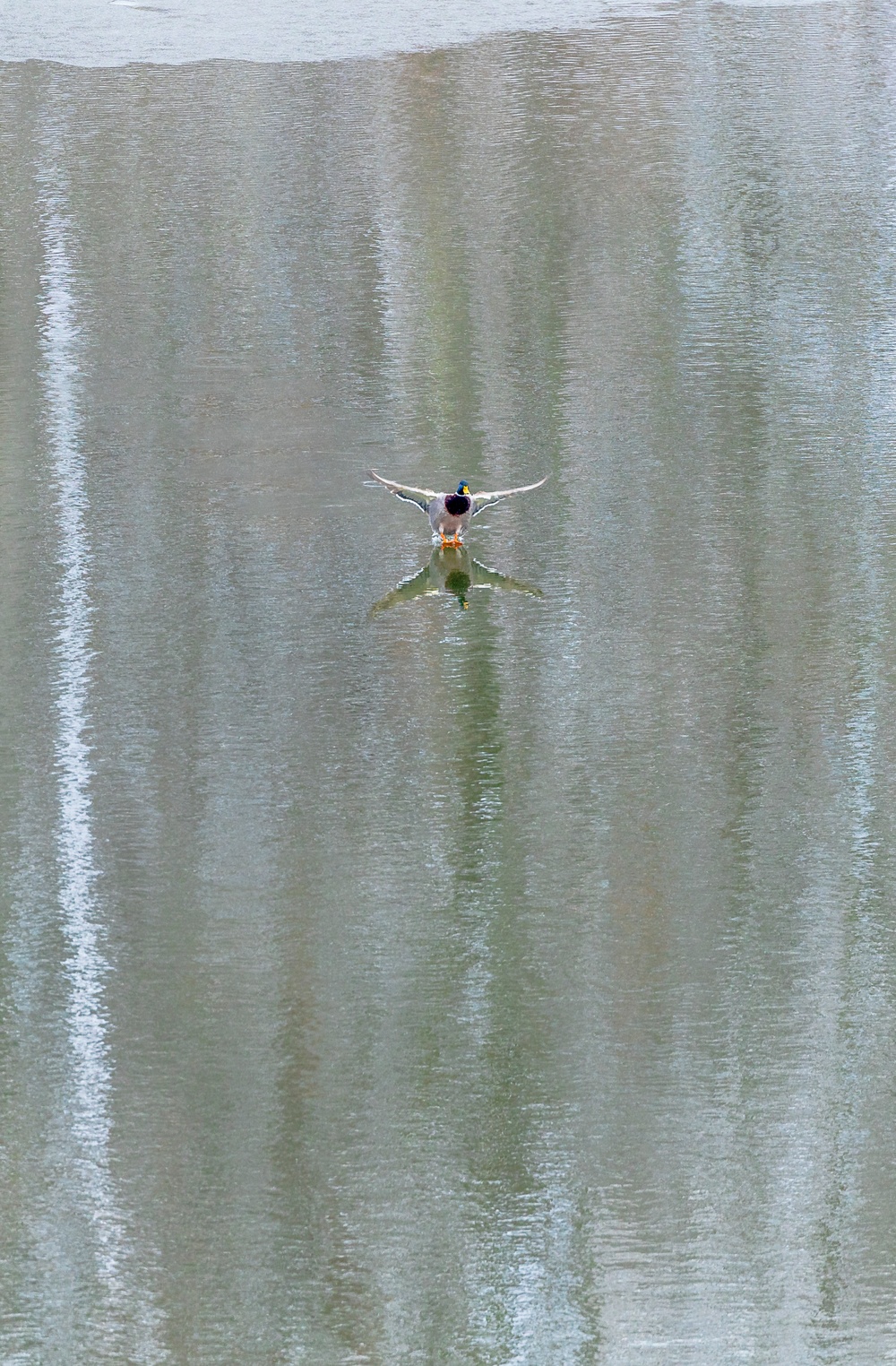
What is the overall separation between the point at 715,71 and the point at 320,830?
722 centimetres

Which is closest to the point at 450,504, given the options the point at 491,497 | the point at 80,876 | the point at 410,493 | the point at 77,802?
the point at 491,497

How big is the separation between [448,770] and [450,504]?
1.27m

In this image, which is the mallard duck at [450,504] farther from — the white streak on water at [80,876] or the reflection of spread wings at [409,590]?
the white streak on water at [80,876]

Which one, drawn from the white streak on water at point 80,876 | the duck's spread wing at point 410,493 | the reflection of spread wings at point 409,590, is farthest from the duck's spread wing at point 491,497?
the white streak on water at point 80,876

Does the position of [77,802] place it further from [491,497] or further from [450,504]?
[491,497]

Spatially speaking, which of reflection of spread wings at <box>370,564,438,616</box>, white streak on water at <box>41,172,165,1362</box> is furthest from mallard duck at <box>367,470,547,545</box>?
white streak on water at <box>41,172,165,1362</box>

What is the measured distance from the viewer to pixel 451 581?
19.9 ft

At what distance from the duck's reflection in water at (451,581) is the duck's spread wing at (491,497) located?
19 centimetres

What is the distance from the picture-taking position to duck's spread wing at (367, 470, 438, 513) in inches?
252

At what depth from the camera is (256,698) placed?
5.45 meters

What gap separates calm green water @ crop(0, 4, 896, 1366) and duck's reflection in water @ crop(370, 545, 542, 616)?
2cm

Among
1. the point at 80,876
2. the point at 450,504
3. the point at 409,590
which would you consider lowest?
the point at 80,876

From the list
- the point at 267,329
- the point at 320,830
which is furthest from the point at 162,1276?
the point at 267,329

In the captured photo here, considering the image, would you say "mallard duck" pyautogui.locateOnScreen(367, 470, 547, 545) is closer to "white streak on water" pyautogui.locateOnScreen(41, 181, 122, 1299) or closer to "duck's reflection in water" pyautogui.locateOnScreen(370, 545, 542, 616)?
"duck's reflection in water" pyautogui.locateOnScreen(370, 545, 542, 616)
